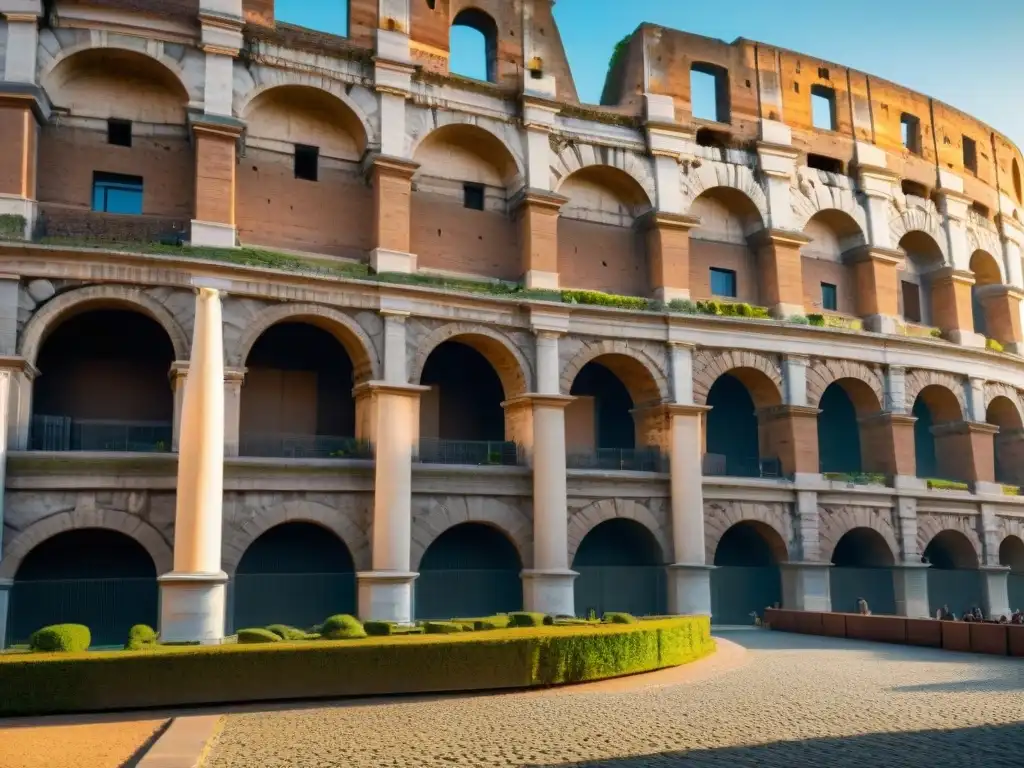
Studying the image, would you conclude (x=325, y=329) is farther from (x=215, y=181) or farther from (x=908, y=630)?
(x=908, y=630)

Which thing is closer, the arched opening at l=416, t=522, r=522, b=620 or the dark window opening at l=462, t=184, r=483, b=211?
the arched opening at l=416, t=522, r=522, b=620

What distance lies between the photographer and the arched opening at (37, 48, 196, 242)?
2770 cm

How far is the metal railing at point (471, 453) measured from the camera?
30188 millimetres

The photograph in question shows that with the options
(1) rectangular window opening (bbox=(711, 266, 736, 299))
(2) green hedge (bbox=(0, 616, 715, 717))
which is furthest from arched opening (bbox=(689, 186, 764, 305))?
(2) green hedge (bbox=(0, 616, 715, 717))

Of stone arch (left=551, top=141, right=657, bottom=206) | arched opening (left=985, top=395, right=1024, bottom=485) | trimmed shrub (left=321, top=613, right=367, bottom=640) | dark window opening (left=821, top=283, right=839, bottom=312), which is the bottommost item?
trimmed shrub (left=321, top=613, right=367, bottom=640)

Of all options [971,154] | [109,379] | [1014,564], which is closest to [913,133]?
[971,154]

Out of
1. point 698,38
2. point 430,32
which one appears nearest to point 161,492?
point 430,32

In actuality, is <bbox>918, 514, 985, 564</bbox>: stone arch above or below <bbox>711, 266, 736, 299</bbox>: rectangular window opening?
below

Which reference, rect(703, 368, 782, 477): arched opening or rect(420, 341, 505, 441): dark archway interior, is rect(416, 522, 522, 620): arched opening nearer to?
rect(420, 341, 505, 441): dark archway interior

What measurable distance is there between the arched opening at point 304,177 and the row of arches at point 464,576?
8.27 meters

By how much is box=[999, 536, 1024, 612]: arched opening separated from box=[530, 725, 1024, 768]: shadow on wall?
2961 centimetres

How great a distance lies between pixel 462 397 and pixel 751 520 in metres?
10.1

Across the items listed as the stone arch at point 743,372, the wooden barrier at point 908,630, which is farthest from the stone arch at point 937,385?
the wooden barrier at point 908,630

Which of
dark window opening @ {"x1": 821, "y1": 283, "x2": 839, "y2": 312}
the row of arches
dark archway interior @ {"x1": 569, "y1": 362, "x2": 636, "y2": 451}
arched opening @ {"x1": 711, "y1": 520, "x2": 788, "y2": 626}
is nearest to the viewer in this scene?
the row of arches
